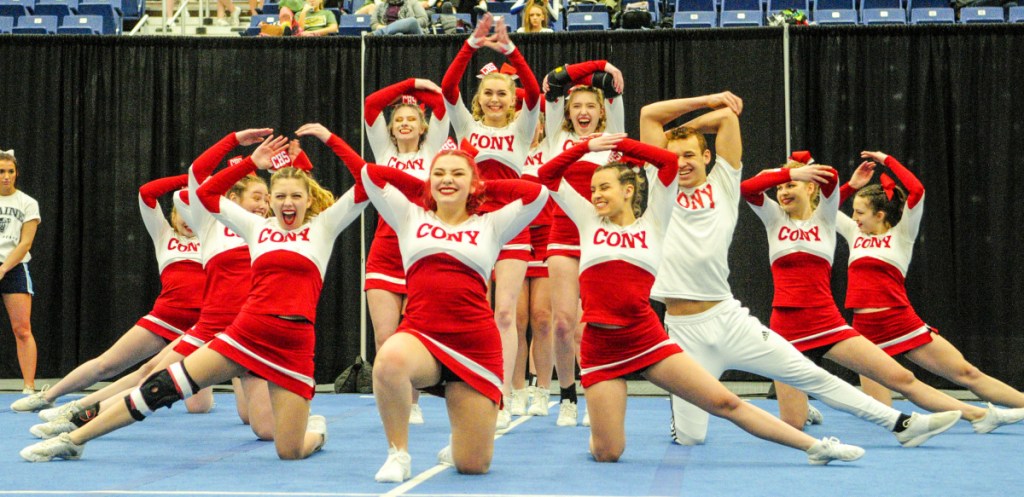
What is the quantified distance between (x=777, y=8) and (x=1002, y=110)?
2.54 metres

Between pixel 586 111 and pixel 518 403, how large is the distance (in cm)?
176

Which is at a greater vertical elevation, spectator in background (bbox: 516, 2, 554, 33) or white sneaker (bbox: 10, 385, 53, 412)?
spectator in background (bbox: 516, 2, 554, 33)

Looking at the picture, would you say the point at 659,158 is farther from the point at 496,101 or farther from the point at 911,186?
the point at 911,186

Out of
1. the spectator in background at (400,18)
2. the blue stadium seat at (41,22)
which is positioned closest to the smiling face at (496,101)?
the spectator in background at (400,18)

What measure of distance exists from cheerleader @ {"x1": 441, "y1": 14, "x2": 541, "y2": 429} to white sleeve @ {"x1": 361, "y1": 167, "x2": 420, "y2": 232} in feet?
4.32

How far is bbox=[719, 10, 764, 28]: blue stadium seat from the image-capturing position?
32.8 feet

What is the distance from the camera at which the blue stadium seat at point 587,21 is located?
33.6ft

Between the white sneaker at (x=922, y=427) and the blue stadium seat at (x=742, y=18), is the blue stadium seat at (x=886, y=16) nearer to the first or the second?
the blue stadium seat at (x=742, y=18)

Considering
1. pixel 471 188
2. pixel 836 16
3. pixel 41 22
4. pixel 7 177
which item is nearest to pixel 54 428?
pixel 471 188

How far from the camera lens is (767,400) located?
831 cm

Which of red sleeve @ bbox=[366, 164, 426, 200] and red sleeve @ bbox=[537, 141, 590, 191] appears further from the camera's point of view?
red sleeve @ bbox=[537, 141, 590, 191]

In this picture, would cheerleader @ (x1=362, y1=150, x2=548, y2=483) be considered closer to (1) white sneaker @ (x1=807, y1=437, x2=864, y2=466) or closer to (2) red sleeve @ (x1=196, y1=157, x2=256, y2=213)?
(2) red sleeve @ (x1=196, y1=157, x2=256, y2=213)

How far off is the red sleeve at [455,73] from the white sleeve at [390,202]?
52.0 inches

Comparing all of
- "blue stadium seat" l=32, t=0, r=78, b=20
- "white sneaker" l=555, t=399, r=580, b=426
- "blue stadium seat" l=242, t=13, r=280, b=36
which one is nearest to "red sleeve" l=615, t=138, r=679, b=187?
"white sneaker" l=555, t=399, r=580, b=426
